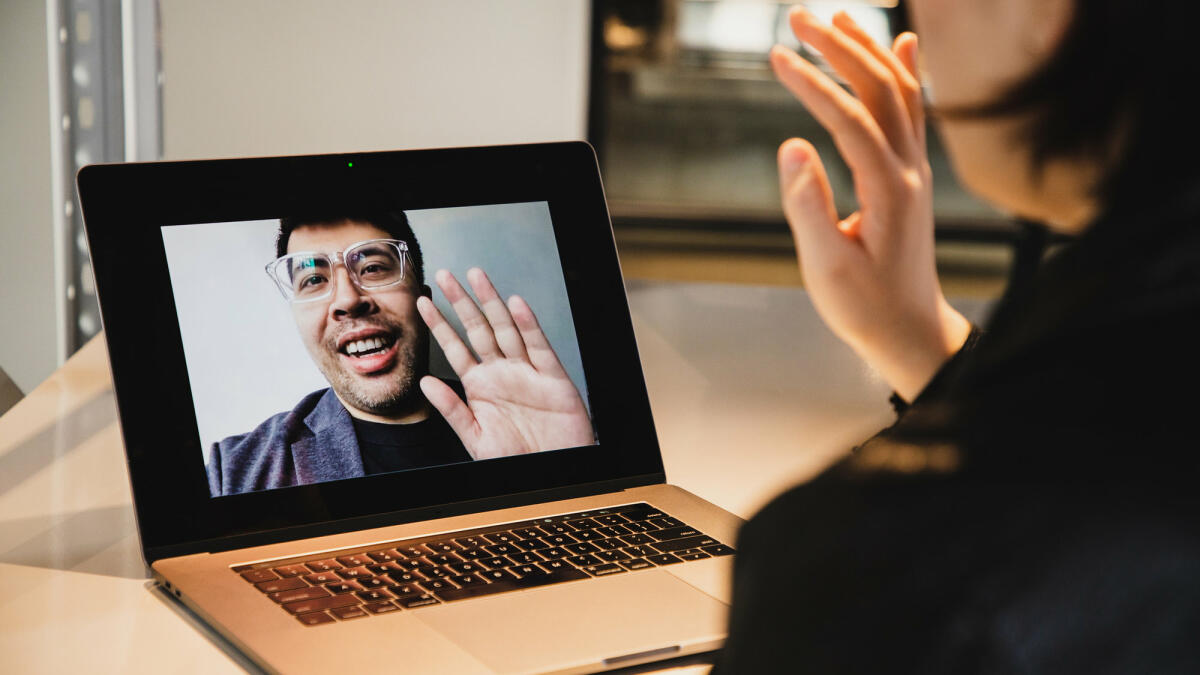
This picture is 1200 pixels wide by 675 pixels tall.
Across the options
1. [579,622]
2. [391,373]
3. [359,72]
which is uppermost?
[359,72]

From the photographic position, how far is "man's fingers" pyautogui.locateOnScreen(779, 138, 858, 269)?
557mm

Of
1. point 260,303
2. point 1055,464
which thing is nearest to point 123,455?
point 260,303

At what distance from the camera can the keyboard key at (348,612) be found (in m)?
0.52

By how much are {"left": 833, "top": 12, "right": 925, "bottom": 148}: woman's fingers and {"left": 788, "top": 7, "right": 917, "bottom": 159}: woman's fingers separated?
0.04 ft

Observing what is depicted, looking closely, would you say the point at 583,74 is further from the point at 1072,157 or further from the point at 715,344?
the point at 1072,157

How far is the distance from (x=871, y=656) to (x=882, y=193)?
39cm

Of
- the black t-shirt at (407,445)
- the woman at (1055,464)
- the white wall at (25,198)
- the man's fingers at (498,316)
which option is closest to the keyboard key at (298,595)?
the black t-shirt at (407,445)

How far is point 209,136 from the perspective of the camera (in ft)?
4.26

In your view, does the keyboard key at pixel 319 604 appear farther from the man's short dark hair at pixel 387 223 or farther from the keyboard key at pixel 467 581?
the man's short dark hair at pixel 387 223

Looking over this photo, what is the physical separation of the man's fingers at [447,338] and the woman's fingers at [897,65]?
0.96ft

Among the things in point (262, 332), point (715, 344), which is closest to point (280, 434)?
point (262, 332)

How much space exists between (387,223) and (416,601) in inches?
10.5

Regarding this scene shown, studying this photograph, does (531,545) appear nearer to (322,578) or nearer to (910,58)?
(322,578)

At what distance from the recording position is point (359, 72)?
51.1 inches
